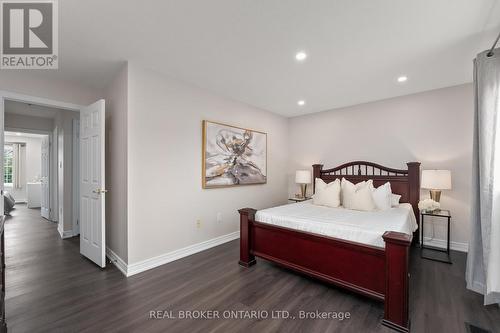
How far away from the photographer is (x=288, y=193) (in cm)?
535

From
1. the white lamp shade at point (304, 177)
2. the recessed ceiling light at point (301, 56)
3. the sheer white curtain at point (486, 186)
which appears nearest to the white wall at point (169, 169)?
the white lamp shade at point (304, 177)

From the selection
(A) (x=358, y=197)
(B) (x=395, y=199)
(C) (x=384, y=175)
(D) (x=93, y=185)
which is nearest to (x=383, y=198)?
(A) (x=358, y=197)

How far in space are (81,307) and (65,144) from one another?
136 inches

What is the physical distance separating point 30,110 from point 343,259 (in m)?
6.13

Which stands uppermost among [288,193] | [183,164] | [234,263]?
[183,164]

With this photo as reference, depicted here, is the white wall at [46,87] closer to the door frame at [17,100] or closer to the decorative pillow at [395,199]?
the door frame at [17,100]

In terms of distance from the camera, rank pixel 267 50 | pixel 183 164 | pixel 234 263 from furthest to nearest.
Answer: pixel 183 164 < pixel 234 263 < pixel 267 50

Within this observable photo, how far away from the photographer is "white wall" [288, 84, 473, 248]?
3.29 metres

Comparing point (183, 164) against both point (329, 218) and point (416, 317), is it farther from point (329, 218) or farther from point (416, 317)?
point (416, 317)

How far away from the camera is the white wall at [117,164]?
2654 mm

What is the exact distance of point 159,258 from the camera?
286 cm

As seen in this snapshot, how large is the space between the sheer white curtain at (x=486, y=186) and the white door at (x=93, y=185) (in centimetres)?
406

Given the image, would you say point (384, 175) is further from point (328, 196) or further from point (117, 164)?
point (117, 164)

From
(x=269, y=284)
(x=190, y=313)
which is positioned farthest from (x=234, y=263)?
(x=190, y=313)
